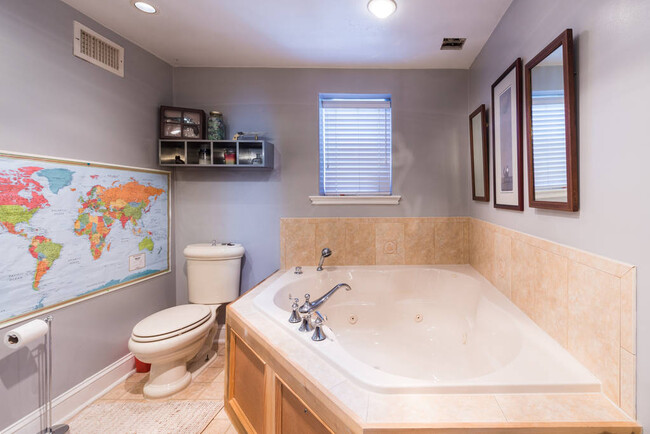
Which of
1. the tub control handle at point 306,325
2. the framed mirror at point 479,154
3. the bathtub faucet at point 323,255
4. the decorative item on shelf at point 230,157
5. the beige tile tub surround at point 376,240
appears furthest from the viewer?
the beige tile tub surround at point 376,240

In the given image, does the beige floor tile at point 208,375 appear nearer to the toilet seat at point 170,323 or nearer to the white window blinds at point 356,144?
the toilet seat at point 170,323

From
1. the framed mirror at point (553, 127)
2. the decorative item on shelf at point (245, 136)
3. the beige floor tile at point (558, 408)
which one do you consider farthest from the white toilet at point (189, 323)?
the framed mirror at point (553, 127)

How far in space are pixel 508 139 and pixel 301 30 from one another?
1.47m

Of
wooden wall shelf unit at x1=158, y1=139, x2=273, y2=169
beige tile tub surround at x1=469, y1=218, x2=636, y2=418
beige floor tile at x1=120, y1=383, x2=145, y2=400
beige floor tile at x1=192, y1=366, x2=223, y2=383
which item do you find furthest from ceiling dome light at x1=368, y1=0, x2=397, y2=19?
beige floor tile at x1=120, y1=383, x2=145, y2=400

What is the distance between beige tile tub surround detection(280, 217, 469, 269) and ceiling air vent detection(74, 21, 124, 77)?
159 cm

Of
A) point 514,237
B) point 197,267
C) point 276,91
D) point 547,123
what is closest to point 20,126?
point 197,267

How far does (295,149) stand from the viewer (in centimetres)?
229

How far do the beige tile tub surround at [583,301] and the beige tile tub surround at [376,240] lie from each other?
0.69 meters

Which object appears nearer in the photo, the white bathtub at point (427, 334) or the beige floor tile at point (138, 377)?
the white bathtub at point (427, 334)

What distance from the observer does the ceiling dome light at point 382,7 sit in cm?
150

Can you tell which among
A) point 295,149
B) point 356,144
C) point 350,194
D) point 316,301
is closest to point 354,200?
point 350,194

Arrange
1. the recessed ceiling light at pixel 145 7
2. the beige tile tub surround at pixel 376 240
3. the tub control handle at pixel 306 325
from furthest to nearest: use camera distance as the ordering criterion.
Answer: the beige tile tub surround at pixel 376 240 → the recessed ceiling light at pixel 145 7 → the tub control handle at pixel 306 325

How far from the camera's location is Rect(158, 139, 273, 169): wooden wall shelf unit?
2119mm

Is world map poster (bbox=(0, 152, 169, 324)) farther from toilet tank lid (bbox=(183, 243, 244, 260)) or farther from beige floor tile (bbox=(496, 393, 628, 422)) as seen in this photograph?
beige floor tile (bbox=(496, 393, 628, 422))
